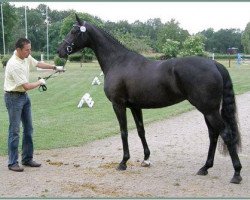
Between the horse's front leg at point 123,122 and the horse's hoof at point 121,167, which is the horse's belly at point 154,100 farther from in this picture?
the horse's hoof at point 121,167

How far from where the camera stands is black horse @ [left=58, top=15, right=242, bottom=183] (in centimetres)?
583

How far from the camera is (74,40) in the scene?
694 cm

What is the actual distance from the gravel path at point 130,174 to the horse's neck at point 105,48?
180cm

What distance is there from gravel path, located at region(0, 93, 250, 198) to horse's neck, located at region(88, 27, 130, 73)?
71.0 inches

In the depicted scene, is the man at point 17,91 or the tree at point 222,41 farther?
the tree at point 222,41

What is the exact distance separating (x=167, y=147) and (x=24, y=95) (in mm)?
3264

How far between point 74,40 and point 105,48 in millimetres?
557

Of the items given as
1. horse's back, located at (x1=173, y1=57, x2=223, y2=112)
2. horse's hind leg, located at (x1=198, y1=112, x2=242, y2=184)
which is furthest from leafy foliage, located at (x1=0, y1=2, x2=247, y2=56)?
horse's hind leg, located at (x1=198, y1=112, x2=242, y2=184)

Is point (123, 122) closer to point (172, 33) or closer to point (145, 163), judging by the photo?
point (145, 163)

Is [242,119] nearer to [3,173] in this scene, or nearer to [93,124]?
[93,124]

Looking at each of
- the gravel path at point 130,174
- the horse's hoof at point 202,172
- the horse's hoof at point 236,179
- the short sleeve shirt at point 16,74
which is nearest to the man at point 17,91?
the short sleeve shirt at point 16,74

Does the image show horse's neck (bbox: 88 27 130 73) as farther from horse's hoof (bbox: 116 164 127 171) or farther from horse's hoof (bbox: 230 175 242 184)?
horse's hoof (bbox: 230 175 242 184)

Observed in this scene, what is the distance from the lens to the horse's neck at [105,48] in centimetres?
695

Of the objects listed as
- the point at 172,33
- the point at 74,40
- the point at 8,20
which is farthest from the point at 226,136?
the point at 8,20
